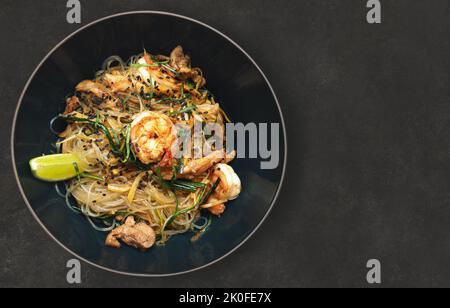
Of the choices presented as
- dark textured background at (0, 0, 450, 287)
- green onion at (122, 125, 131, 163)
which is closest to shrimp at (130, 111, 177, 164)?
green onion at (122, 125, 131, 163)

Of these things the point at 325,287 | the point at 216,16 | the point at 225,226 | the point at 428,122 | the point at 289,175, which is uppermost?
the point at 216,16

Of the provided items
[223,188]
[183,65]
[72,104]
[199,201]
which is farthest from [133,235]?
[183,65]

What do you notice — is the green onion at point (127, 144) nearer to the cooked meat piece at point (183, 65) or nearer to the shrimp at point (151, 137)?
the shrimp at point (151, 137)

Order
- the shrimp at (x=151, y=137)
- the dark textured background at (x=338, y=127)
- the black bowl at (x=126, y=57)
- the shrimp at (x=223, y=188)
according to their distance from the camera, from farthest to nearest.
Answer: the dark textured background at (x=338, y=127)
the shrimp at (x=223, y=188)
the black bowl at (x=126, y=57)
the shrimp at (x=151, y=137)

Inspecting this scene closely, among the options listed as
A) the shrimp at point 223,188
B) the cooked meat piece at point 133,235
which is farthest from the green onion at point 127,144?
the shrimp at point 223,188

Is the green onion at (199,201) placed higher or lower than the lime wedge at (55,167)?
lower

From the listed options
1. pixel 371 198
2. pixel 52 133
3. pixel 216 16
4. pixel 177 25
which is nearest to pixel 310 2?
pixel 216 16

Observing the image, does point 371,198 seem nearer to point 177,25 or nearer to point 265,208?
point 265,208
